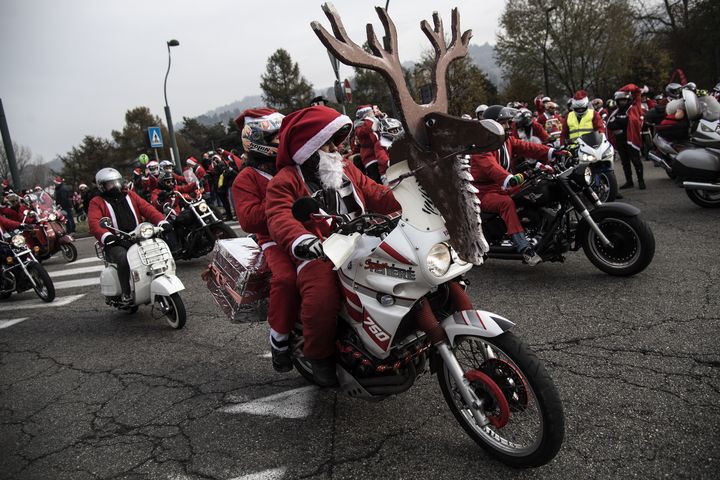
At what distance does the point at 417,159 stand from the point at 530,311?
279 centimetres

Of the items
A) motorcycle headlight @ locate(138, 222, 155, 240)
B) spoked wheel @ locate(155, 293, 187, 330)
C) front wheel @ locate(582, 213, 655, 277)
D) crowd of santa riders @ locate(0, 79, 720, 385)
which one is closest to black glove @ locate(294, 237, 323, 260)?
crowd of santa riders @ locate(0, 79, 720, 385)

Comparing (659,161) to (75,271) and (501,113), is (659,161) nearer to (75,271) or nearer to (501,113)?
(501,113)

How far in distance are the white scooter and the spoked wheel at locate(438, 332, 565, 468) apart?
372 centimetres

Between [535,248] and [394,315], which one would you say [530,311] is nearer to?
[535,248]

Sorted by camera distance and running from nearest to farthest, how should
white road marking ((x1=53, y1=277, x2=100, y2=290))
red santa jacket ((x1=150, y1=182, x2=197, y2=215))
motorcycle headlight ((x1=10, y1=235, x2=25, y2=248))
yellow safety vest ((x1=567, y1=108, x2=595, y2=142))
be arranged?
motorcycle headlight ((x1=10, y1=235, x2=25, y2=248))
white road marking ((x1=53, y1=277, x2=100, y2=290))
red santa jacket ((x1=150, y1=182, x2=197, y2=215))
yellow safety vest ((x1=567, y1=108, x2=595, y2=142))

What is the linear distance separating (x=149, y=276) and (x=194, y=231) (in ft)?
10.2

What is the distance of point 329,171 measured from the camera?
2.90 m

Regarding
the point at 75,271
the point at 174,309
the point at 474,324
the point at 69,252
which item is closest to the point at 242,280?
the point at 474,324

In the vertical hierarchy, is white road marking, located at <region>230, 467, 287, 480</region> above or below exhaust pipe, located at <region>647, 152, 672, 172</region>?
below

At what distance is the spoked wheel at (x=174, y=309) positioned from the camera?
5.30 meters

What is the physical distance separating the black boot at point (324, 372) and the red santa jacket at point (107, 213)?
379 cm

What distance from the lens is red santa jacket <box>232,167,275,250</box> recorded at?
134 inches

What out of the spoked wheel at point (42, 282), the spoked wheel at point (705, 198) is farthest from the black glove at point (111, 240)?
the spoked wheel at point (705, 198)

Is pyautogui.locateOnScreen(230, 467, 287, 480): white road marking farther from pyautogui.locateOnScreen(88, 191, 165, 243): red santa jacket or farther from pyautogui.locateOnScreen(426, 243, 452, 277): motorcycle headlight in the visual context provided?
pyautogui.locateOnScreen(88, 191, 165, 243): red santa jacket
